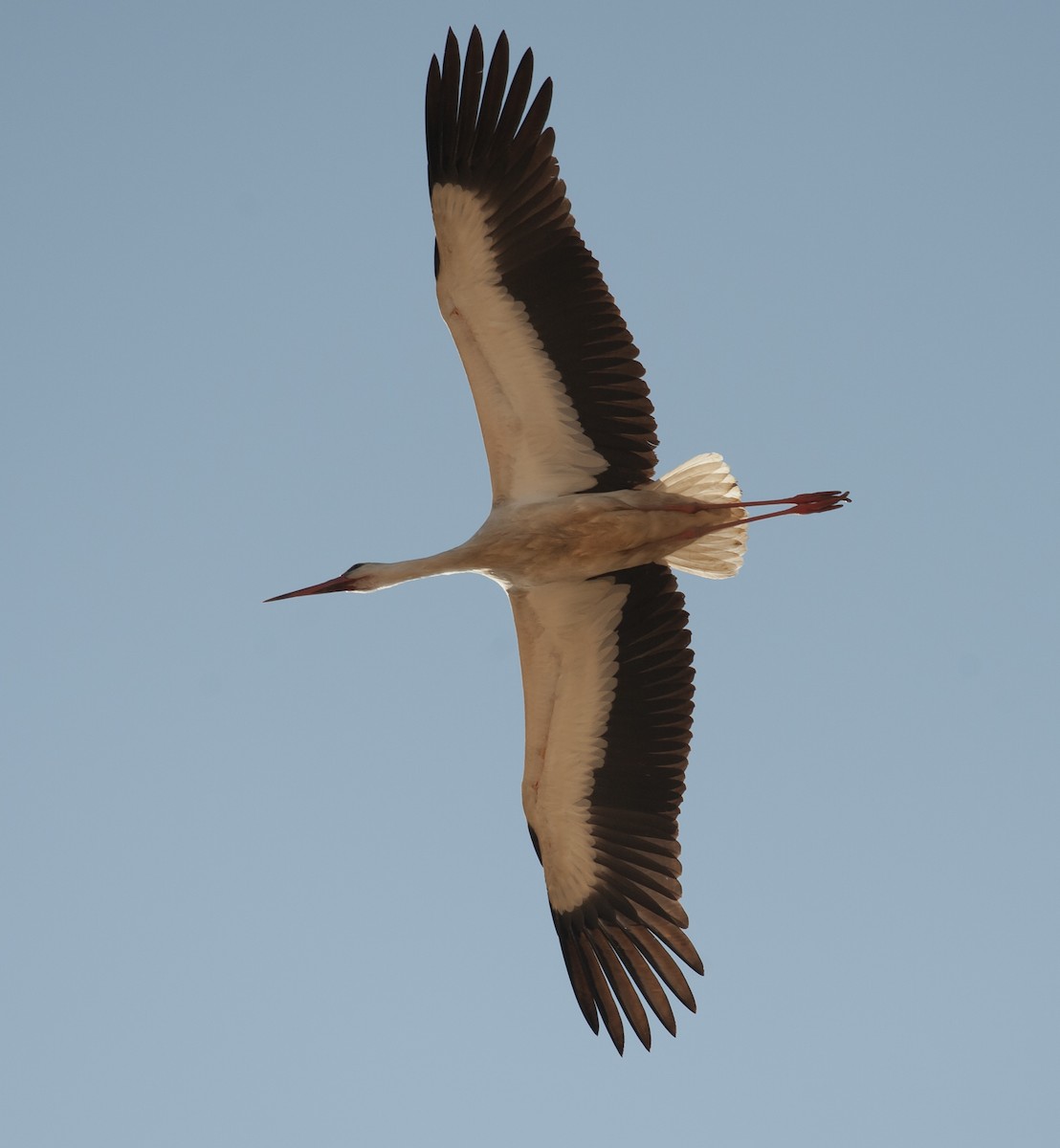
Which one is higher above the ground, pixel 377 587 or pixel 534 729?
pixel 377 587

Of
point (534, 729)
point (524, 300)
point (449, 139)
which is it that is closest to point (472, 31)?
point (449, 139)

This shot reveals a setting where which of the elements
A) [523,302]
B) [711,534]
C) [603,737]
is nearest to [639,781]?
[603,737]

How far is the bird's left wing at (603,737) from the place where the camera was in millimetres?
8258

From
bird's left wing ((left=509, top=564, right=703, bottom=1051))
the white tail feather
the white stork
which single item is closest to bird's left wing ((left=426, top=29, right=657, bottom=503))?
the white stork

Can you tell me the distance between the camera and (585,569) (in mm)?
8094

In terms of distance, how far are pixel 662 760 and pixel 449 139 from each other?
3144 millimetres

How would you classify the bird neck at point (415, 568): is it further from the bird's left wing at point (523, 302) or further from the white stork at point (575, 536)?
the bird's left wing at point (523, 302)

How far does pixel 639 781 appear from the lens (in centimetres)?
834

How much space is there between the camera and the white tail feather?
8227mm

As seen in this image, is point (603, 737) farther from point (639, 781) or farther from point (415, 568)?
point (415, 568)

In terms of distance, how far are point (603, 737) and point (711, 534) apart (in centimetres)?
114

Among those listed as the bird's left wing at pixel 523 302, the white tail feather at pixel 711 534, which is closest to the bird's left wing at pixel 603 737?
the white tail feather at pixel 711 534

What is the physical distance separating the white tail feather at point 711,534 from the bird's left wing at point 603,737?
203 millimetres

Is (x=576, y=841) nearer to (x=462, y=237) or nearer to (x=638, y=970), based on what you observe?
(x=638, y=970)
